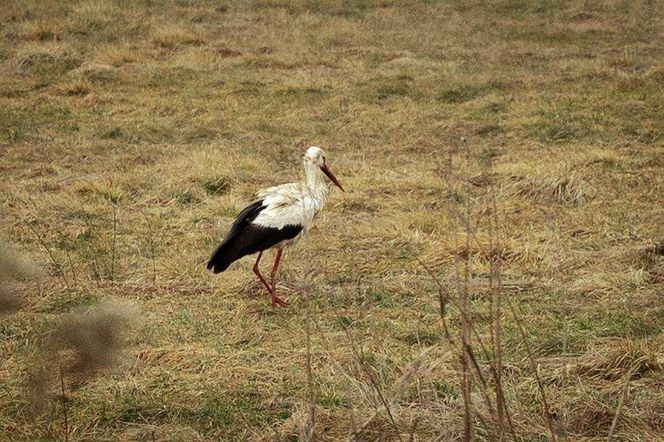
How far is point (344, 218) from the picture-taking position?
307 inches

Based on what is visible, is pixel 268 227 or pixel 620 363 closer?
pixel 620 363

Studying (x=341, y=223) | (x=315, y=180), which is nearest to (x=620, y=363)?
(x=315, y=180)

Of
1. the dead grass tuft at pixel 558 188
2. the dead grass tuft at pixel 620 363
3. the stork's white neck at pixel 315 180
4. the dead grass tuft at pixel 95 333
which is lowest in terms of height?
the dead grass tuft at pixel 558 188

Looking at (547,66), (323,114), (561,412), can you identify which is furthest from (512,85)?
(561,412)

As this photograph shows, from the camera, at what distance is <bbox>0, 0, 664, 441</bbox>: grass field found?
13.2ft

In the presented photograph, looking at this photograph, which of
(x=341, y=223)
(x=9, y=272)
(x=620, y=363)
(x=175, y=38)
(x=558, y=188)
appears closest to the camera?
(x=9, y=272)

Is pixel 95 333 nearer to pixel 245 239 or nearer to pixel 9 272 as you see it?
pixel 9 272

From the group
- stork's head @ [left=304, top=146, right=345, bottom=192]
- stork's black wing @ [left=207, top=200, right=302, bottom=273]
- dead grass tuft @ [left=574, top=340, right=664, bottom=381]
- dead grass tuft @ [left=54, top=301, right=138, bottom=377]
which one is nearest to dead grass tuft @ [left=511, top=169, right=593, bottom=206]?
stork's head @ [left=304, top=146, right=345, bottom=192]

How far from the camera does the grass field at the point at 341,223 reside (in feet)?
13.2

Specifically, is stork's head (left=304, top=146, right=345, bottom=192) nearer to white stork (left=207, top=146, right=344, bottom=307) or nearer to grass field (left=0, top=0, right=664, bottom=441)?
white stork (left=207, top=146, right=344, bottom=307)

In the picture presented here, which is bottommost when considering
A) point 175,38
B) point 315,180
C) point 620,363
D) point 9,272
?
point 175,38

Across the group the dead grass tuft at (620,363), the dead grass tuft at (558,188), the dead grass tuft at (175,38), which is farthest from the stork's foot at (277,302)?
the dead grass tuft at (175,38)

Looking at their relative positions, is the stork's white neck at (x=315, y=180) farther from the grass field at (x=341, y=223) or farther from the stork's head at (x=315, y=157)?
the grass field at (x=341, y=223)

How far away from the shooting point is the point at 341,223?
762 centimetres
